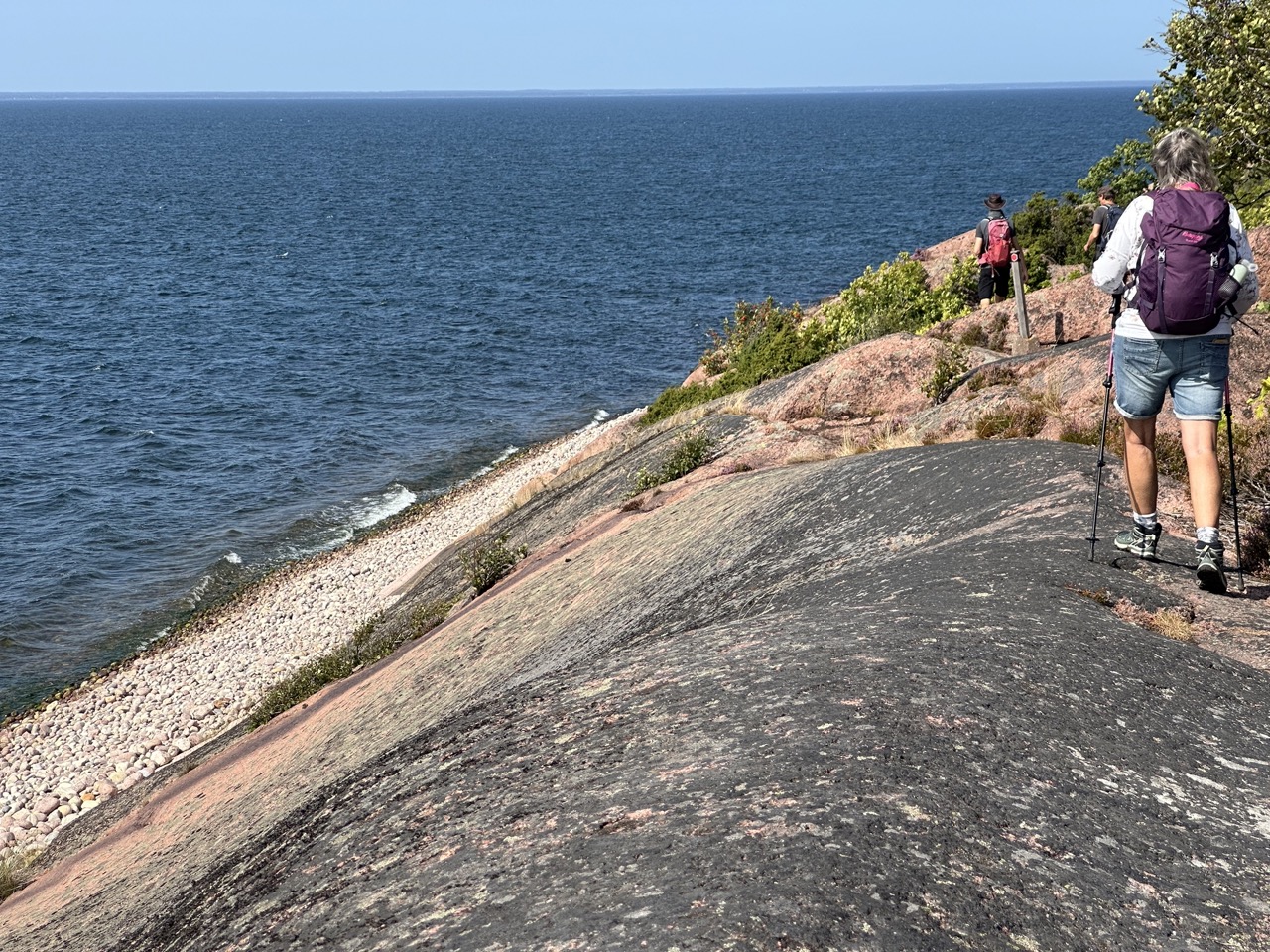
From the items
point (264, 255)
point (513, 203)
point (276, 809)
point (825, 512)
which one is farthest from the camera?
point (513, 203)

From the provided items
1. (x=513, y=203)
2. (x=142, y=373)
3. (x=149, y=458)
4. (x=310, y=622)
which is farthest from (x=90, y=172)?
(x=310, y=622)

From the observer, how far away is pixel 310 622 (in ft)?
72.9

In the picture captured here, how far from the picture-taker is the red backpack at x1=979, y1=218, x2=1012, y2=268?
1958cm

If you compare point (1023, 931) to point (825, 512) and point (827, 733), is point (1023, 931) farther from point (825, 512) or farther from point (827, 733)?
point (825, 512)

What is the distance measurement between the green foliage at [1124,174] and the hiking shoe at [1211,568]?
19.8 m

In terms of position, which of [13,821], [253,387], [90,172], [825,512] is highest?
[90,172]

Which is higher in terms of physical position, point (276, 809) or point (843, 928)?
point (843, 928)

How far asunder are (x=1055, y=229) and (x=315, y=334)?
3226 cm

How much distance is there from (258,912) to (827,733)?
258 centimetres

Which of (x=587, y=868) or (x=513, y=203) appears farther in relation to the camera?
(x=513, y=203)

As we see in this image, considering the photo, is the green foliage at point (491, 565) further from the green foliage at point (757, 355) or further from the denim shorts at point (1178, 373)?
the denim shorts at point (1178, 373)

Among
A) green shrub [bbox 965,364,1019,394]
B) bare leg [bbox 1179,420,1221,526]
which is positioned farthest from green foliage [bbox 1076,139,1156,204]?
bare leg [bbox 1179,420,1221,526]

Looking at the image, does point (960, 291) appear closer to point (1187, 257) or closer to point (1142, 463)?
point (1142, 463)

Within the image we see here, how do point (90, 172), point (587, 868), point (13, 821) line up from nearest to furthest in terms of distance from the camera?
1. point (587, 868)
2. point (13, 821)
3. point (90, 172)
